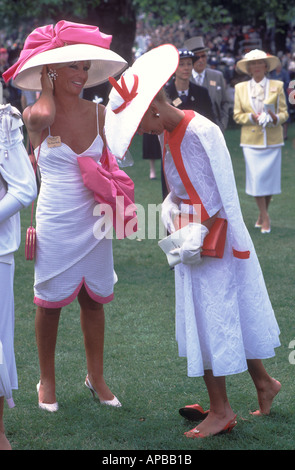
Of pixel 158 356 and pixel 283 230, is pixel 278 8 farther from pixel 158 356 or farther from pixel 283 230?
pixel 158 356

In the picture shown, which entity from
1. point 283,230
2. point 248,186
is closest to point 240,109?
point 248,186

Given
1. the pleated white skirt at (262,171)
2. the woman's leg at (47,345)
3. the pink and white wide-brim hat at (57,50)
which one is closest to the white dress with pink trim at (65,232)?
the woman's leg at (47,345)

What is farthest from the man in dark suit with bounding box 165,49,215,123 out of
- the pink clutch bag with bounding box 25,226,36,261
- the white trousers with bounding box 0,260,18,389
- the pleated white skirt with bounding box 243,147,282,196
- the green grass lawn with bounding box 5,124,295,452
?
the white trousers with bounding box 0,260,18,389

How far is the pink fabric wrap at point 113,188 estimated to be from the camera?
439cm

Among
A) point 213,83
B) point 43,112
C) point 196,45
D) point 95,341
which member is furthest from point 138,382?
point 196,45

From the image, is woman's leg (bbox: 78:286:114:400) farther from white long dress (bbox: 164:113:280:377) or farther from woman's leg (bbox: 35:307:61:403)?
white long dress (bbox: 164:113:280:377)

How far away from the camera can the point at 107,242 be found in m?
4.62

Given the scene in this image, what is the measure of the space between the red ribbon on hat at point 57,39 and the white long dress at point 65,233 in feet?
1.61

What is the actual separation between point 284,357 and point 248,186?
190 inches

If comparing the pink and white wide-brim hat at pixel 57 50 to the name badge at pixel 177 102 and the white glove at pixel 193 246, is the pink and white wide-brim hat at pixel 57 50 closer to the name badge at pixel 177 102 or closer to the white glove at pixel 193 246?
the white glove at pixel 193 246

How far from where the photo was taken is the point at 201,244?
13.0 ft

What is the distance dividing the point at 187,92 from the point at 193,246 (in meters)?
4.86

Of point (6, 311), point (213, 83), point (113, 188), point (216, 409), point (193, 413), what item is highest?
point (113, 188)

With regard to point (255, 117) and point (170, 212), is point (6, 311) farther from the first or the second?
point (255, 117)
